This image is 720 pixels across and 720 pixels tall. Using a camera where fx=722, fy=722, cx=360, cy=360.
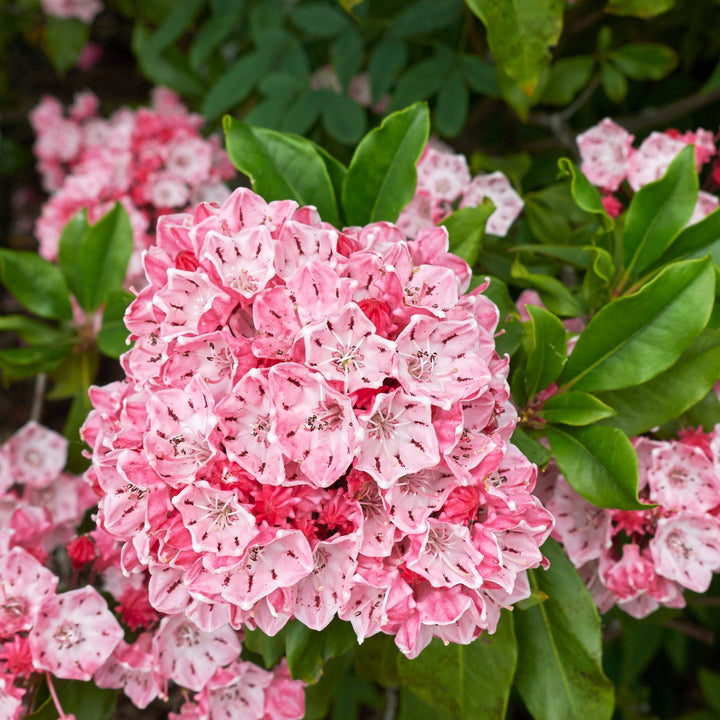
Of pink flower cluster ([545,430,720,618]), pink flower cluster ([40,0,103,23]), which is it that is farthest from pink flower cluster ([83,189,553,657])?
pink flower cluster ([40,0,103,23])

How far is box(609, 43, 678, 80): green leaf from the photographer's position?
6.63ft

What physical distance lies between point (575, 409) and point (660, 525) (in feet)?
0.86

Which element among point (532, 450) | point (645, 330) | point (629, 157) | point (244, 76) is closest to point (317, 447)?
point (532, 450)

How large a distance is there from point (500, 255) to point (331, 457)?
0.92 metres

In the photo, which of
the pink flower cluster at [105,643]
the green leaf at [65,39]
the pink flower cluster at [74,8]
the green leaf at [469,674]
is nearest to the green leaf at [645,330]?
the green leaf at [469,674]

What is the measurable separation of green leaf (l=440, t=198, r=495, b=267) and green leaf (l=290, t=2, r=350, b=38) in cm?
87

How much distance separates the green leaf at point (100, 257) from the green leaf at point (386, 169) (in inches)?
27.3

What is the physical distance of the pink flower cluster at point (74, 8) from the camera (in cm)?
262

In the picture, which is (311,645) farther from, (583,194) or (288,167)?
(583,194)

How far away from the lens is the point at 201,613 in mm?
1023

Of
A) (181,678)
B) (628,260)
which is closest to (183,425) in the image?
(181,678)

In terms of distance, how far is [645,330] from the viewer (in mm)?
1168

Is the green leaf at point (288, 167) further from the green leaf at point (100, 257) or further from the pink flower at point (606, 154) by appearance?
the pink flower at point (606, 154)

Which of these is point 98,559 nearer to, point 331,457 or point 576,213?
point 331,457
